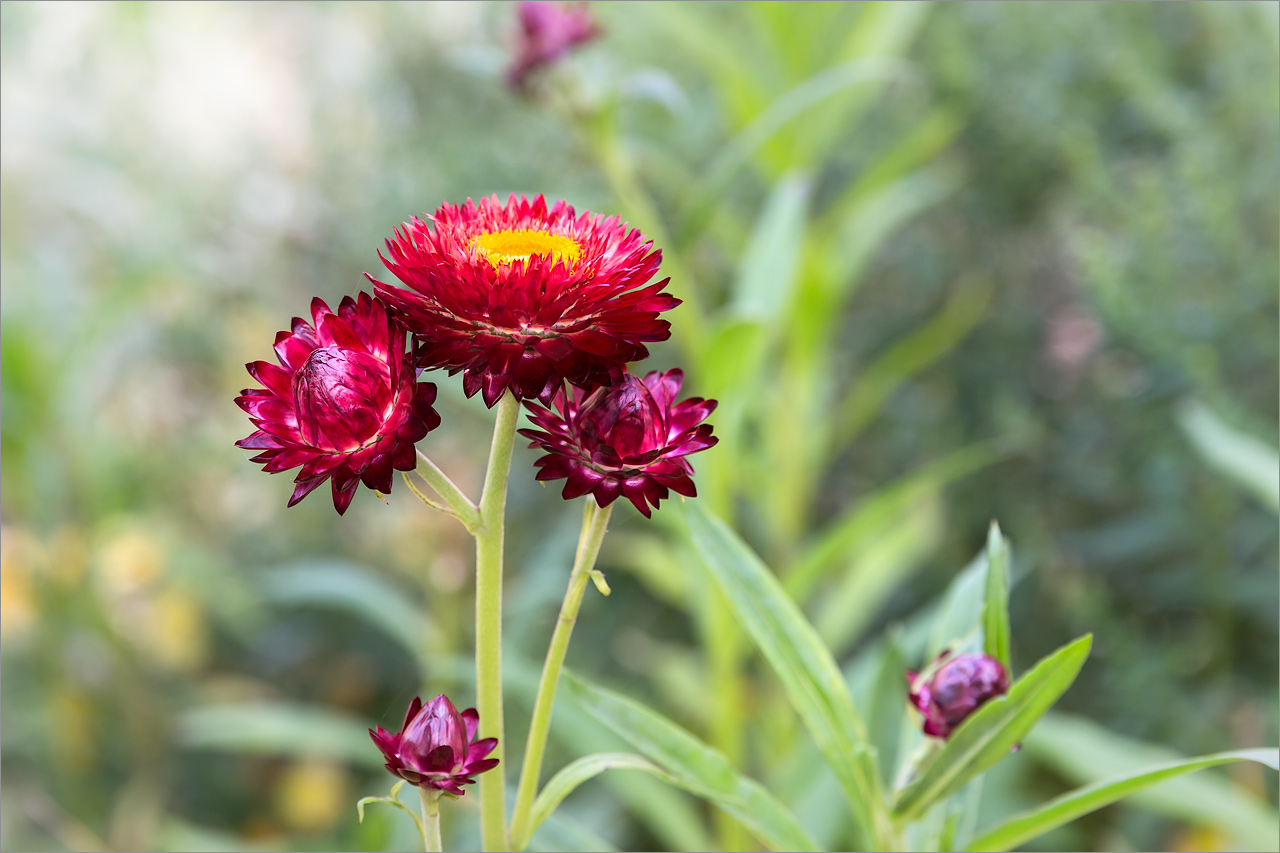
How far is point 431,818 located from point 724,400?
42 centimetres

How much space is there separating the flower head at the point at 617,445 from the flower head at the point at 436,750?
8 centimetres

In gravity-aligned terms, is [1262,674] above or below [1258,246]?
below

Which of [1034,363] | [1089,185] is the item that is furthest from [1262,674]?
[1089,185]

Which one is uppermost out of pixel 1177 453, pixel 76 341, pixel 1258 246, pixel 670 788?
pixel 76 341

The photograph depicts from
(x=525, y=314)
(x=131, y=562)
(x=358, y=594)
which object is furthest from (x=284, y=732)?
(x=525, y=314)

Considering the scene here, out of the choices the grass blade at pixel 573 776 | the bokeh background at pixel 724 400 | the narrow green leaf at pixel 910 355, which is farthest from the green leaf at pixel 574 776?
the narrow green leaf at pixel 910 355

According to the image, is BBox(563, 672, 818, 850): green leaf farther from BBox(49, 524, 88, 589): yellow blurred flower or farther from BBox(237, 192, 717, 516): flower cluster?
BBox(49, 524, 88, 589): yellow blurred flower

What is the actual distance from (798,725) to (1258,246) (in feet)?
2.27

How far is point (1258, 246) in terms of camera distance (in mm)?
1042

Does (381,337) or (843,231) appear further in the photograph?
(843,231)

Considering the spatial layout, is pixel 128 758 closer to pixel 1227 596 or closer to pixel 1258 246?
pixel 1227 596

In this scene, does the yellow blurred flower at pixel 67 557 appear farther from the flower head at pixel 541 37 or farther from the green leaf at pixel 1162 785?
the green leaf at pixel 1162 785

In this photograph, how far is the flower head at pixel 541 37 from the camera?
81 cm

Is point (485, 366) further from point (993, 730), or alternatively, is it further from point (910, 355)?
Result: point (910, 355)
